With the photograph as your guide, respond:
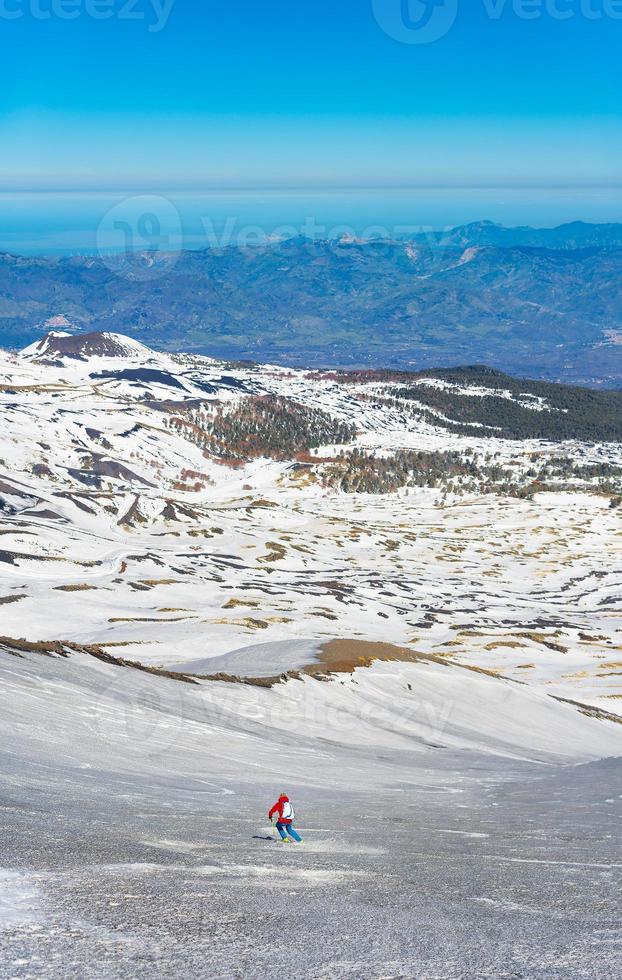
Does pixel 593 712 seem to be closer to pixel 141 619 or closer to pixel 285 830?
pixel 285 830

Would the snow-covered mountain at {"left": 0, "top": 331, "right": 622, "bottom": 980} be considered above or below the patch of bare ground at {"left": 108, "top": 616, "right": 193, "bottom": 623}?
above

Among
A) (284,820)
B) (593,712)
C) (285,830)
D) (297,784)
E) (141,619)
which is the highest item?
(284,820)

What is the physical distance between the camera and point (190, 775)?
3716 cm

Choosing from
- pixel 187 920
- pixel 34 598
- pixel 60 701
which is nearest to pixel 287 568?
pixel 34 598

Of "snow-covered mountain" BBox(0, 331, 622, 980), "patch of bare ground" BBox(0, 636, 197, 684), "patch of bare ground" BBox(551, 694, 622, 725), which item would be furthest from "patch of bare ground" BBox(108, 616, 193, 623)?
"patch of bare ground" BBox(551, 694, 622, 725)

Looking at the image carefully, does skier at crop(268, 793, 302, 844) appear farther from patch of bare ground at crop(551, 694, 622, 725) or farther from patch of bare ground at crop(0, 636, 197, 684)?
patch of bare ground at crop(551, 694, 622, 725)

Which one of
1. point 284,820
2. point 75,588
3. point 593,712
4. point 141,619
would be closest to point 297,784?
point 284,820

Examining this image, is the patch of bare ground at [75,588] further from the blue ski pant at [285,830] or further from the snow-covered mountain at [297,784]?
the blue ski pant at [285,830]

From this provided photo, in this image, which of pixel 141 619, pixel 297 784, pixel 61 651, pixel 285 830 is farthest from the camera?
pixel 141 619

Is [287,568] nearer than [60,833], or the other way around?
[60,833]

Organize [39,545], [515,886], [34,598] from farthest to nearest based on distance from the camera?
[39,545] < [34,598] < [515,886]

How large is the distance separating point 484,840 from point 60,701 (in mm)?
24520

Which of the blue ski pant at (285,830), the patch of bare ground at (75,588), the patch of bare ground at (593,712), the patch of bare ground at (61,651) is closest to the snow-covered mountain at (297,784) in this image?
the patch of bare ground at (61,651)

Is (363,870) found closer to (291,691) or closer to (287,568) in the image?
(291,691)
